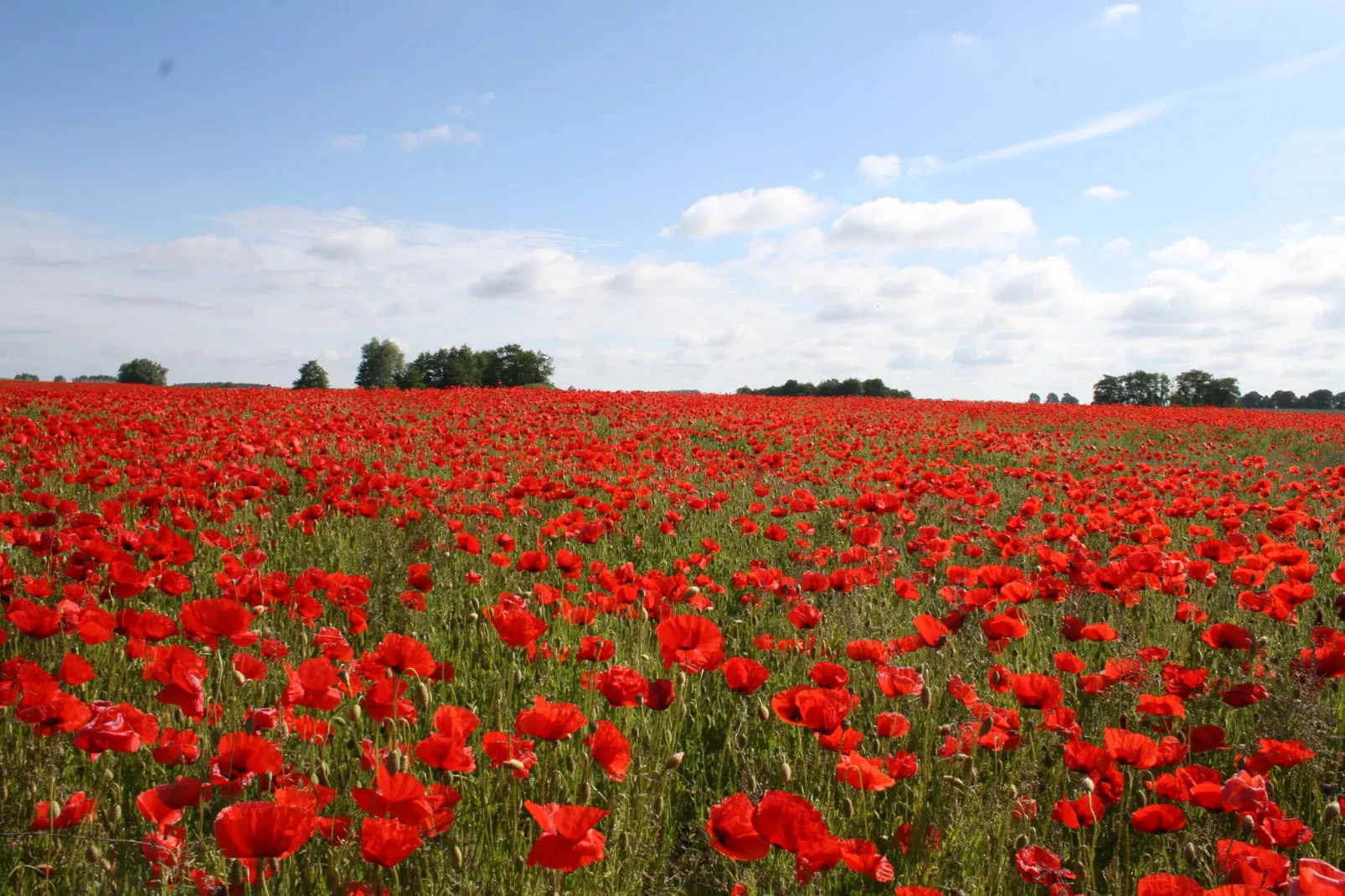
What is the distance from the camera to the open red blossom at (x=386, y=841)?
57.6 inches

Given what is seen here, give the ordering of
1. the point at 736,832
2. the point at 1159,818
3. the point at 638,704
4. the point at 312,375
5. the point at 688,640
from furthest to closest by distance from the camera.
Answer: the point at 312,375
the point at 638,704
the point at 688,640
the point at 1159,818
the point at 736,832

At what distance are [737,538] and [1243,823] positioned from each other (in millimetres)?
4058

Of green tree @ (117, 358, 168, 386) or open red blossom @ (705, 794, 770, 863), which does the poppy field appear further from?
green tree @ (117, 358, 168, 386)

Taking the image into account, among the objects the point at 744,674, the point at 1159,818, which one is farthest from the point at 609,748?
the point at 1159,818

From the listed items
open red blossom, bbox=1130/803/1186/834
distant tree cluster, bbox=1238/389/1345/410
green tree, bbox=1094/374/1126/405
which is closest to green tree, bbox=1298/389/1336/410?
distant tree cluster, bbox=1238/389/1345/410

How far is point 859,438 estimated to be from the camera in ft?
39.9

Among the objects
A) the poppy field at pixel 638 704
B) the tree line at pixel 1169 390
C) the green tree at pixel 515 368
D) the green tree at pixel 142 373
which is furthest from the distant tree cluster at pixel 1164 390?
the green tree at pixel 142 373

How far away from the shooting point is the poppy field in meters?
1.84

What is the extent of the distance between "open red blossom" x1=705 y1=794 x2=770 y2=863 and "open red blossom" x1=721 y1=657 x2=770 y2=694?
0.65 metres

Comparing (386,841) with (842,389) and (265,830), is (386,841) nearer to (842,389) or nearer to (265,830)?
(265,830)

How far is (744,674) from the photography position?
2.28 m

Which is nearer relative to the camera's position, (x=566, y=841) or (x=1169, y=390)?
(x=566, y=841)

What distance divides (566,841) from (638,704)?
1.33 m

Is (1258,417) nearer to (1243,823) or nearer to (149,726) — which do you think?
(1243,823)
